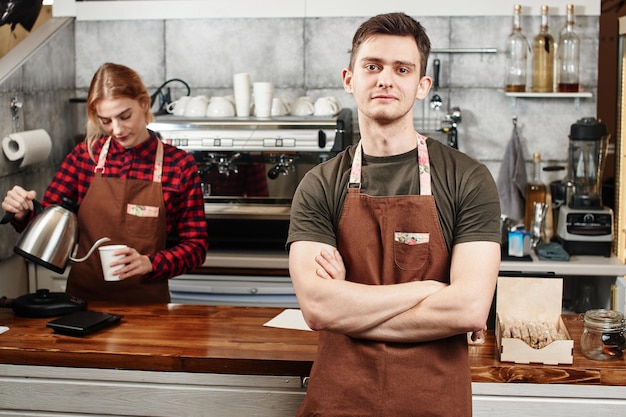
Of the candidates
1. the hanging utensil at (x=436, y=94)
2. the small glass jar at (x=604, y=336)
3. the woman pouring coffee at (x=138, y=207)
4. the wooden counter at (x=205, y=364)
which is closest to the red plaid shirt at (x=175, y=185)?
the woman pouring coffee at (x=138, y=207)

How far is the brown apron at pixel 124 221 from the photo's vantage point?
3.19 m

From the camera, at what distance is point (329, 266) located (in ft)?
6.79

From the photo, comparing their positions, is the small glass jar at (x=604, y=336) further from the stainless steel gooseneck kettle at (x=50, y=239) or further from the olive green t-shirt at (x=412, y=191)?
the stainless steel gooseneck kettle at (x=50, y=239)

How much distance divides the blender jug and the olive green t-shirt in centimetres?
213

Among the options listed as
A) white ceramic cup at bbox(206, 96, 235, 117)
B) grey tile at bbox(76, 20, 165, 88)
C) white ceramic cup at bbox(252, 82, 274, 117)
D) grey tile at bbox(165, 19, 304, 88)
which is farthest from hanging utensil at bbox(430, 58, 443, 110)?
grey tile at bbox(76, 20, 165, 88)

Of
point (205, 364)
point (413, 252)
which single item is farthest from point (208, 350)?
point (413, 252)

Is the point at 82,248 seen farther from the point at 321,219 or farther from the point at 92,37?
the point at 92,37

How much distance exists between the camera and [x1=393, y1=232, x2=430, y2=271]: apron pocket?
206 centimetres

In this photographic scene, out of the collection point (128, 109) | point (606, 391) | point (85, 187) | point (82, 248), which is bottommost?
point (606, 391)

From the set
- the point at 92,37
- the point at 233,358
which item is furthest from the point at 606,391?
the point at 92,37

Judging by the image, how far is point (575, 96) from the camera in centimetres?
434

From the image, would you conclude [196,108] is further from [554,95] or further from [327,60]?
[554,95]

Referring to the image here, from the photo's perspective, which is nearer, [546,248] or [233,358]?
[233,358]

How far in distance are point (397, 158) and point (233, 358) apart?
2.35 feet
